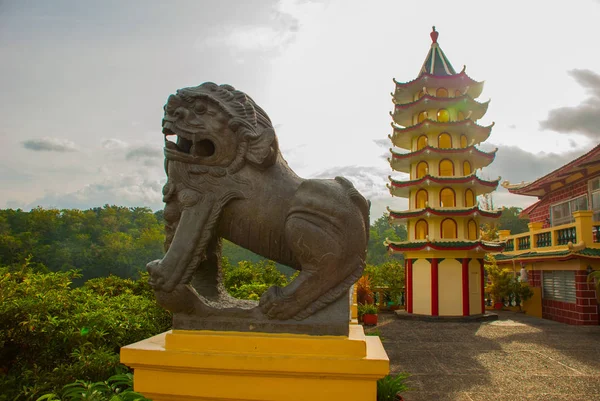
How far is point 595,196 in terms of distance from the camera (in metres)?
13.2

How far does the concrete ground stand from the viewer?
5.71 meters

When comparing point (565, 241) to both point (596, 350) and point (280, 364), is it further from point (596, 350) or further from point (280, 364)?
point (280, 364)

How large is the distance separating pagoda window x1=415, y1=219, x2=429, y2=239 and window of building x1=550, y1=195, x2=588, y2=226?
5071mm

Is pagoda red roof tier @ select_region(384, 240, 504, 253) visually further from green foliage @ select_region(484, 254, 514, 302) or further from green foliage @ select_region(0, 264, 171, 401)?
green foliage @ select_region(0, 264, 171, 401)

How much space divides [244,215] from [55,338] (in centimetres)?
258

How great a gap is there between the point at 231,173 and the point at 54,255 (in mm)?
22969

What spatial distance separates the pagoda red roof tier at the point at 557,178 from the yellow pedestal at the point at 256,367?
13277 millimetres

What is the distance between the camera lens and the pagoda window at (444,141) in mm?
14688

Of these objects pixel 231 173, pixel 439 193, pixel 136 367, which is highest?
pixel 439 193

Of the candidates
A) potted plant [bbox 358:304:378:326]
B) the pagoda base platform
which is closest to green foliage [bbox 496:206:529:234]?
the pagoda base platform

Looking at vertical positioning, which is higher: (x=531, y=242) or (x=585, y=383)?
(x=531, y=242)

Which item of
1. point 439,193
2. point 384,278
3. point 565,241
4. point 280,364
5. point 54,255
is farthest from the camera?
point 54,255

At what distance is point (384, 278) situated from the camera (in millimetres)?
15969

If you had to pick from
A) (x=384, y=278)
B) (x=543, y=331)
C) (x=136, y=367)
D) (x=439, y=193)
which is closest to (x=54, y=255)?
(x=384, y=278)
